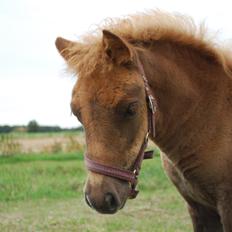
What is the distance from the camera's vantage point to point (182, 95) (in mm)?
3977

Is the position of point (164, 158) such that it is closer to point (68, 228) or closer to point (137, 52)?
point (137, 52)

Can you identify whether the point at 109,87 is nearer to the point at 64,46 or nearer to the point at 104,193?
the point at 104,193

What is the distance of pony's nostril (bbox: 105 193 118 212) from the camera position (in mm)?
3230

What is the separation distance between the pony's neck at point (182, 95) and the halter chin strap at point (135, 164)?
0.20 meters

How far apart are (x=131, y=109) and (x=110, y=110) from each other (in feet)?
0.50

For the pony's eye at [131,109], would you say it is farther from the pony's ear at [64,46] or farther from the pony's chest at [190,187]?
the pony's chest at [190,187]

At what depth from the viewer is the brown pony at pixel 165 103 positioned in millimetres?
3381

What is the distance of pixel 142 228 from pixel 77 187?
4510 millimetres

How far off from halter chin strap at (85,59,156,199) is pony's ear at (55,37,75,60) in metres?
0.63

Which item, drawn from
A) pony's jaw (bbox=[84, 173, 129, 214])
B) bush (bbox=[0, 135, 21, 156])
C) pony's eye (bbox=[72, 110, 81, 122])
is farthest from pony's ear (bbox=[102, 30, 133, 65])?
bush (bbox=[0, 135, 21, 156])

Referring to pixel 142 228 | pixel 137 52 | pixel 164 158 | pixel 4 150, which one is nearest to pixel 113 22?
pixel 137 52

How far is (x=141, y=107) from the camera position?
139 inches

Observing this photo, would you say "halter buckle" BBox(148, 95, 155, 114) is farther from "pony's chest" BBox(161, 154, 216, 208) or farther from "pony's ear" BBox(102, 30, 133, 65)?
"pony's chest" BBox(161, 154, 216, 208)

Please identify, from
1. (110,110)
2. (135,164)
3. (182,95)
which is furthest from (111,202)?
(182,95)
